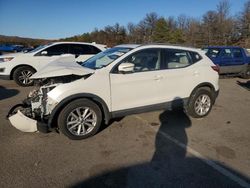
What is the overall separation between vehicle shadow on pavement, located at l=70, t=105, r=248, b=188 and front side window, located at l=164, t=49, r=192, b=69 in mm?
1781

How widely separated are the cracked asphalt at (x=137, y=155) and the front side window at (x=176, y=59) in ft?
4.19

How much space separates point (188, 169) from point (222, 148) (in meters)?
1.06

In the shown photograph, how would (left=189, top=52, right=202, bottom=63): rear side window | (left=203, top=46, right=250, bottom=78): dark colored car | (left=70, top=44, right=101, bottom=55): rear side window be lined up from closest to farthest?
(left=189, top=52, right=202, bottom=63): rear side window < (left=70, top=44, right=101, bottom=55): rear side window < (left=203, top=46, right=250, bottom=78): dark colored car

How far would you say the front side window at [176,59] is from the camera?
5145 mm

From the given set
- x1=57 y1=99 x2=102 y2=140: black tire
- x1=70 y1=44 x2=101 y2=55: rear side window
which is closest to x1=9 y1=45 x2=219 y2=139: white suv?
x1=57 y1=99 x2=102 y2=140: black tire

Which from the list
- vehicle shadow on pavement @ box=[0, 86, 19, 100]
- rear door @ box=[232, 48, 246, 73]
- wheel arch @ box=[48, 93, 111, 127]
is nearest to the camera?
Answer: wheel arch @ box=[48, 93, 111, 127]

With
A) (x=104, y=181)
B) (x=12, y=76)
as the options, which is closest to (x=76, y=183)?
(x=104, y=181)

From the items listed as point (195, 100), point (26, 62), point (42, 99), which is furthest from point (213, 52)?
point (42, 99)

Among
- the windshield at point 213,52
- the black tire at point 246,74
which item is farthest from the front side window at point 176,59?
the black tire at point 246,74

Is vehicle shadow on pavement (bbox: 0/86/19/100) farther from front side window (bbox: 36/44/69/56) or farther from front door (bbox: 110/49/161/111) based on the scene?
front door (bbox: 110/49/161/111)

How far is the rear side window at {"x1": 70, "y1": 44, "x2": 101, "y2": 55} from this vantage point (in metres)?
10.1

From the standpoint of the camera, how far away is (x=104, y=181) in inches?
127

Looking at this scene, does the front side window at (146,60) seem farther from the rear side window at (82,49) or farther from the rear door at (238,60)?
the rear door at (238,60)

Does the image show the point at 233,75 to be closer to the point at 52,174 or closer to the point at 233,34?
the point at 52,174
